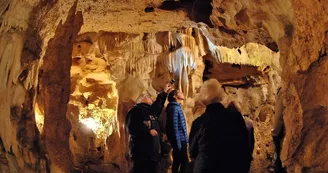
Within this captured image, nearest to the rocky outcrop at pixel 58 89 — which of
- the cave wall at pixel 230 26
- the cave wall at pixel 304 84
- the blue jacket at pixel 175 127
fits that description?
the cave wall at pixel 230 26

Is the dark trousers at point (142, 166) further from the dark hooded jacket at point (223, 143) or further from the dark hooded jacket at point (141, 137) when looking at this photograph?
the dark hooded jacket at point (223, 143)

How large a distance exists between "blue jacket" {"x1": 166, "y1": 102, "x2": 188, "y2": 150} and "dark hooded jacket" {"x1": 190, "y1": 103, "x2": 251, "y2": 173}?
2016 millimetres

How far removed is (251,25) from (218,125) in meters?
1.42

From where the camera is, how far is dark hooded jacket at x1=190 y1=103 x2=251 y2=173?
3.04m

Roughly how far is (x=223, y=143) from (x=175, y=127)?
7.16 feet

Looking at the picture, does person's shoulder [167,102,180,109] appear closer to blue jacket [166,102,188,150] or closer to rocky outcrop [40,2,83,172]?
blue jacket [166,102,188,150]

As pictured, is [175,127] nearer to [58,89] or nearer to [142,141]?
[142,141]

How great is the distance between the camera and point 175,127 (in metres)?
5.18

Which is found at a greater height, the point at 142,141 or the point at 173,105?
the point at 173,105

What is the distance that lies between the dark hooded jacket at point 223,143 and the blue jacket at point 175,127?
2.02 meters

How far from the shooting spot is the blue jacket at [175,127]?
514 centimetres

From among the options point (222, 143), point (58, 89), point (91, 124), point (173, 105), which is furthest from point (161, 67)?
point (222, 143)

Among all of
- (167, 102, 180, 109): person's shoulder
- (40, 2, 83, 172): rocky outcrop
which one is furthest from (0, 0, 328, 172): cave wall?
(167, 102, 180, 109): person's shoulder

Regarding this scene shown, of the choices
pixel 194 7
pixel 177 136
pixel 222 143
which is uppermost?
pixel 194 7
